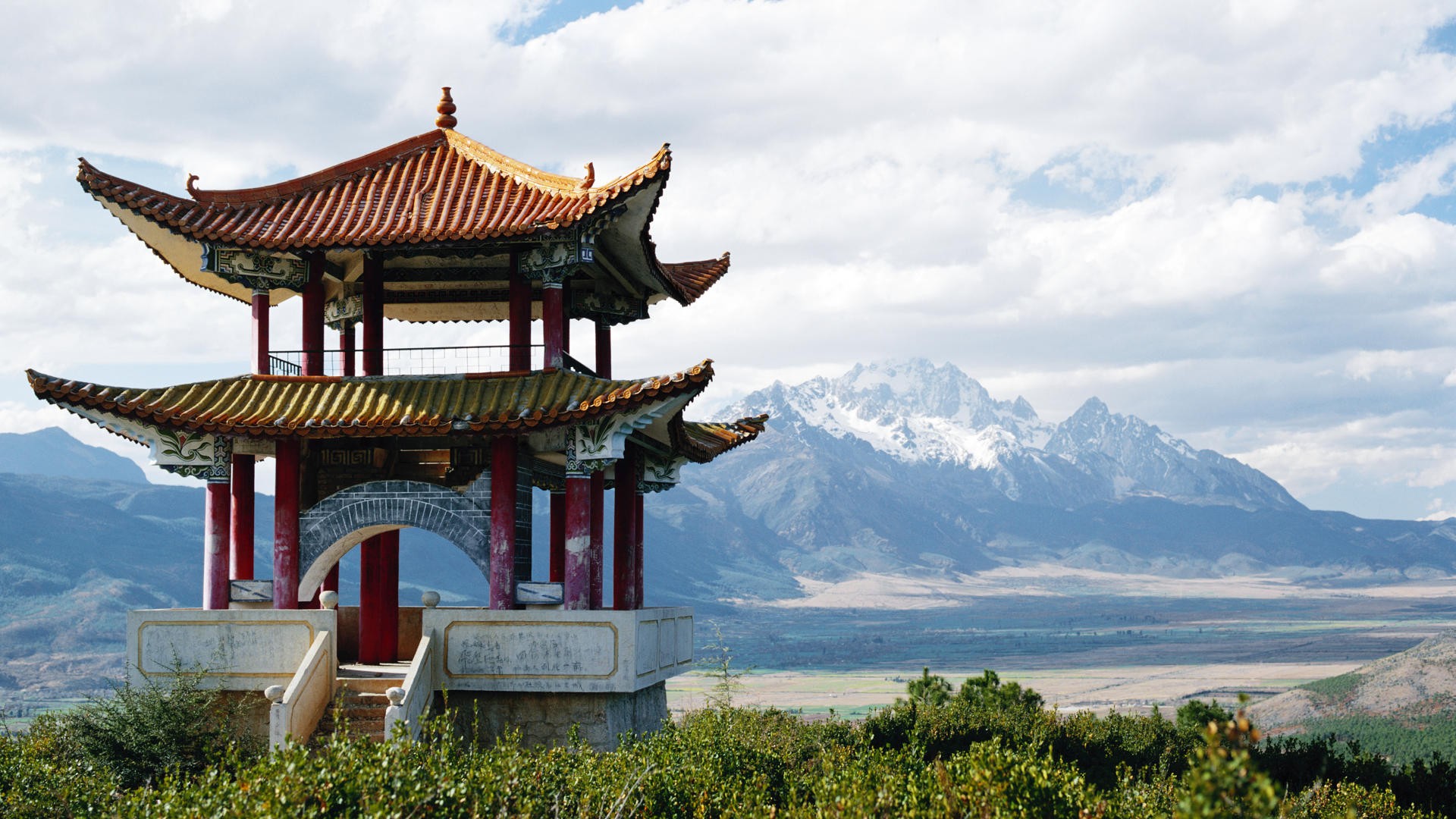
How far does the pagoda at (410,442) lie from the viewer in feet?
80.5

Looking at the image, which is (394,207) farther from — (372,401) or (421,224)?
(372,401)

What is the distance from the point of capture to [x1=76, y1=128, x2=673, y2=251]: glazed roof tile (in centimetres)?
2625

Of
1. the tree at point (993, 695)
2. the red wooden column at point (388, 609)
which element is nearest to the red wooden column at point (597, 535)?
the red wooden column at point (388, 609)

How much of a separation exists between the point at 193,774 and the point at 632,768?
744cm

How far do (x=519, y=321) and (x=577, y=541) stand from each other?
4.39 m

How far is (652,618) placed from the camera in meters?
26.6

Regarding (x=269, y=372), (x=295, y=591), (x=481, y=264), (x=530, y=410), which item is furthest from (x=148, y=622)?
(x=481, y=264)

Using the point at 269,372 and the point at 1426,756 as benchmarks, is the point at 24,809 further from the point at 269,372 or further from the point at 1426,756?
the point at 1426,756

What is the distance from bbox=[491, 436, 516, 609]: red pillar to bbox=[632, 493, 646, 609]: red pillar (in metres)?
4.85

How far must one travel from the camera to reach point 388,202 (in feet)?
91.8

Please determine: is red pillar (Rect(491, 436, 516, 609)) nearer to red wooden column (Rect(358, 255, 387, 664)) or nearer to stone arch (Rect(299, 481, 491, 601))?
A: stone arch (Rect(299, 481, 491, 601))

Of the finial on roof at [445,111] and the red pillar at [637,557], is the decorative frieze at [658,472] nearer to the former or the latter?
the red pillar at [637,557]

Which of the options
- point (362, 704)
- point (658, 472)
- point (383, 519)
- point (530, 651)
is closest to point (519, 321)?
point (383, 519)

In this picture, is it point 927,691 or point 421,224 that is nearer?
point 421,224
